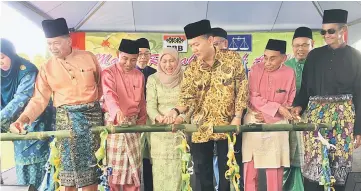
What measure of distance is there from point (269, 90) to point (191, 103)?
→ 565 mm

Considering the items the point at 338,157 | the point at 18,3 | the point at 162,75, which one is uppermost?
the point at 18,3

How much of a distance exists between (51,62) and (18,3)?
0.40 m

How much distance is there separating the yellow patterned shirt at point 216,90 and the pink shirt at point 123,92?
37cm

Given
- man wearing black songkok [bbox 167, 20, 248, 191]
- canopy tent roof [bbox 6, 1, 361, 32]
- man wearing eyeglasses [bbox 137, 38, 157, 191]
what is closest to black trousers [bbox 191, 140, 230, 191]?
man wearing black songkok [bbox 167, 20, 248, 191]

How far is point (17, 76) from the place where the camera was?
2.20m

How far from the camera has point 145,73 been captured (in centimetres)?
242

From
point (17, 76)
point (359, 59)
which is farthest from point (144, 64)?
point (359, 59)

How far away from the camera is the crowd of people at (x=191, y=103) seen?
2027mm

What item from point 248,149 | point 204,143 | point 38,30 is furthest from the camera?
point 248,149

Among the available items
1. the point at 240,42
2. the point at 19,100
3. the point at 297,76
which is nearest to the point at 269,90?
the point at 297,76

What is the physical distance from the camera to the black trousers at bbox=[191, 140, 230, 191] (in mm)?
2014

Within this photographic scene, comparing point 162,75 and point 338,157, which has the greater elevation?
point 162,75

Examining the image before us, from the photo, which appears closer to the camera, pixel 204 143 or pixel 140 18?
pixel 204 143

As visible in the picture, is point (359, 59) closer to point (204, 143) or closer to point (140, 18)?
point (204, 143)
